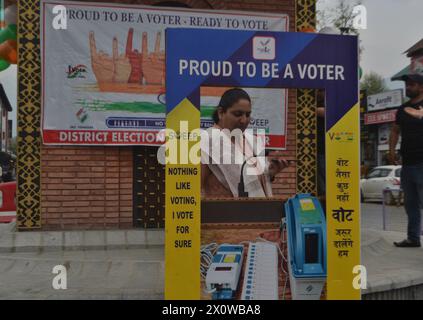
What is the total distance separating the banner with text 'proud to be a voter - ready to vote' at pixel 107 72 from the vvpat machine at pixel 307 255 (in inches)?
129

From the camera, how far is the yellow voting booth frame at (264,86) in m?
3.30

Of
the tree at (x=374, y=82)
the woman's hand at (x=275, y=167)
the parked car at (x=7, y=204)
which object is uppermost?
the tree at (x=374, y=82)

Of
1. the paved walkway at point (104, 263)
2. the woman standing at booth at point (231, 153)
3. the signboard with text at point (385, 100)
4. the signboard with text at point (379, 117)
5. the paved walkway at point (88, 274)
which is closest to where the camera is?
the woman standing at booth at point (231, 153)

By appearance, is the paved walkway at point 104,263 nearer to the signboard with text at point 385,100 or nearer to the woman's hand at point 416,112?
the woman's hand at point 416,112

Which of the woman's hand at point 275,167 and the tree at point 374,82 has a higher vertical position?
the tree at point 374,82

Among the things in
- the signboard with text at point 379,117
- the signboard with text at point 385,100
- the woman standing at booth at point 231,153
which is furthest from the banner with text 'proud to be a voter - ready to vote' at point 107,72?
the signboard with text at point 379,117

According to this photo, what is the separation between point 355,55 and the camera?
3473mm

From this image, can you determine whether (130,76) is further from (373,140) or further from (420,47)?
(373,140)

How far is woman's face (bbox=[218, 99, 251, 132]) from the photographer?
147 inches

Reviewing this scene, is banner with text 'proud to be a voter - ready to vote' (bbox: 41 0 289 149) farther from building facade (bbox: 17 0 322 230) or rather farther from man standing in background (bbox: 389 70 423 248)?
man standing in background (bbox: 389 70 423 248)

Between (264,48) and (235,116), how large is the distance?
61cm

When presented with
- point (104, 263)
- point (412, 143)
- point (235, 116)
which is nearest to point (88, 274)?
point (104, 263)
